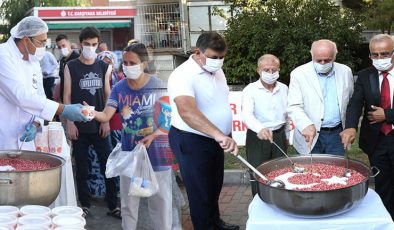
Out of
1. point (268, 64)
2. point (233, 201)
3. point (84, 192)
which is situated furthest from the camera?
point (233, 201)

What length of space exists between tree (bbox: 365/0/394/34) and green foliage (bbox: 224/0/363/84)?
0.64 meters

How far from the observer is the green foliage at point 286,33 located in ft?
42.5

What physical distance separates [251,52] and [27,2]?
35.7ft

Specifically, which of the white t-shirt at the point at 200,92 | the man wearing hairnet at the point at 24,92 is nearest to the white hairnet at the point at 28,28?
the man wearing hairnet at the point at 24,92

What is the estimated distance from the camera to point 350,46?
44.5ft

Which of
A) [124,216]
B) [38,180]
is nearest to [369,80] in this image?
[124,216]

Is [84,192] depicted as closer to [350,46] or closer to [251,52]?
[251,52]

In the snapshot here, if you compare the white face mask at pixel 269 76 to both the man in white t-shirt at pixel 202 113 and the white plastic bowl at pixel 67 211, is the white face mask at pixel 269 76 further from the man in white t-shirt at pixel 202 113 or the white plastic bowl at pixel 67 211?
the white plastic bowl at pixel 67 211

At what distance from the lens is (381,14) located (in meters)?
12.4

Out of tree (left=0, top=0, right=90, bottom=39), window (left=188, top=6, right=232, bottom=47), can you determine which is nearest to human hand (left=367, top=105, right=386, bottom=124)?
window (left=188, top=6, right=232, bottom=47)

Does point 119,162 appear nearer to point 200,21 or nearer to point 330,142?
point 330,142

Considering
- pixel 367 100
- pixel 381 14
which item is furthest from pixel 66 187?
pixel 381 14

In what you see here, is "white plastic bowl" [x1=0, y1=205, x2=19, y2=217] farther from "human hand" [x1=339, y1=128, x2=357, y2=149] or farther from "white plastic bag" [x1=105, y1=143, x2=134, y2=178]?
"human hand" [x1=339, y1=128, x2=357, y2=149]

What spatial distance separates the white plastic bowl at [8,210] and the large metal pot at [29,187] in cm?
14
